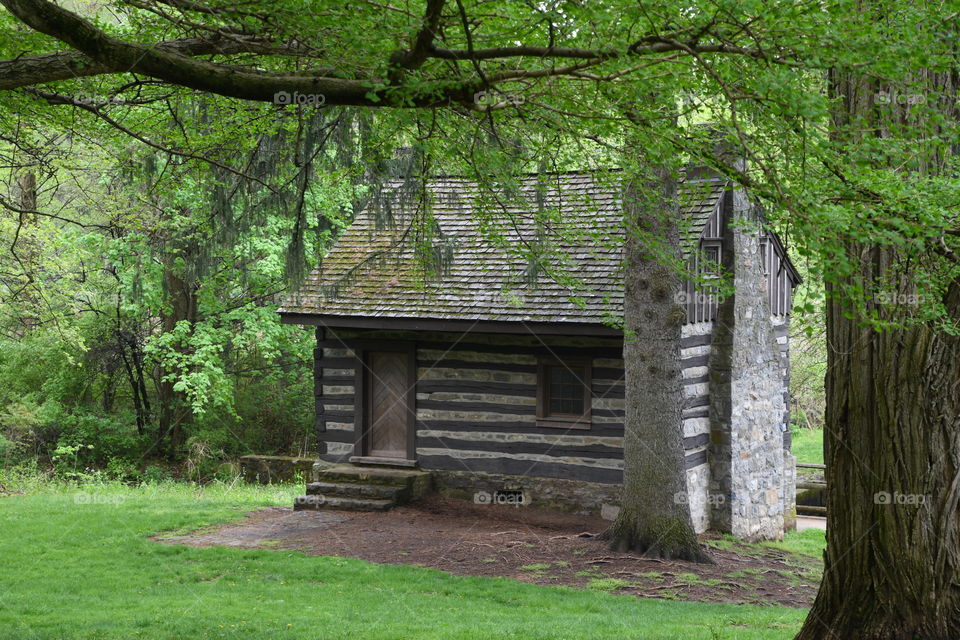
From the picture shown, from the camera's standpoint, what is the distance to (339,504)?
1446 centimetres

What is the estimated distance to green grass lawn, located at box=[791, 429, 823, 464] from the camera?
2669cm

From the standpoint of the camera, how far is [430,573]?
10609 millimetres

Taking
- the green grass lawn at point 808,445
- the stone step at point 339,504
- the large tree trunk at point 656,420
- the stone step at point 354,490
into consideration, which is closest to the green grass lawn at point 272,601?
the large tree trunk at point 656,420

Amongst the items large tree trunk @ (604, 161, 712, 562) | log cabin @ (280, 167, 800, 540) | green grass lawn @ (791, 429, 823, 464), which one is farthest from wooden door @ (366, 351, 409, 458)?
green grass lawn @ (791, 429, 823, 464)

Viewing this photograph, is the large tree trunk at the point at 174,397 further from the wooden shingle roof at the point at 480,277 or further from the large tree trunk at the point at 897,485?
the large tree trunk at the point at 897,485

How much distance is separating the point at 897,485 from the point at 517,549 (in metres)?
6.16

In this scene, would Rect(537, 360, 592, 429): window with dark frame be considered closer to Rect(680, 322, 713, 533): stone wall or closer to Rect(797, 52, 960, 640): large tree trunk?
Rect(680, 322, 713, 533): stone wall

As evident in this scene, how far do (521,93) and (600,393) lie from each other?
809cm

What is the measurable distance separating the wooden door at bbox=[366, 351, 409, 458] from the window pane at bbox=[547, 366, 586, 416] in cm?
245

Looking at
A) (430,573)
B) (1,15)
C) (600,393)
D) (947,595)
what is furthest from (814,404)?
(1,15)

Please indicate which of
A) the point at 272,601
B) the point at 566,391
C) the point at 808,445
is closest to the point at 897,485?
the point at 272,601

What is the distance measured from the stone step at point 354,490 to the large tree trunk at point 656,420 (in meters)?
4.11

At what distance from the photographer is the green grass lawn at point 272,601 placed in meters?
7.67

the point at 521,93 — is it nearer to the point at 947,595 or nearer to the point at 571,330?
the point at 947,595
